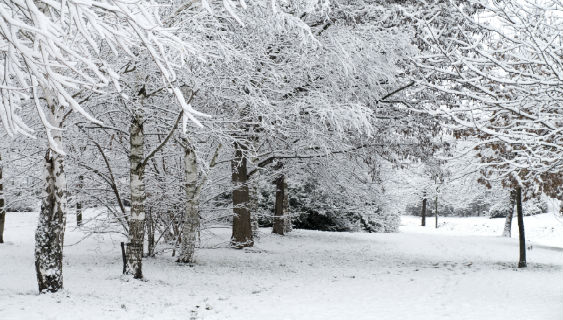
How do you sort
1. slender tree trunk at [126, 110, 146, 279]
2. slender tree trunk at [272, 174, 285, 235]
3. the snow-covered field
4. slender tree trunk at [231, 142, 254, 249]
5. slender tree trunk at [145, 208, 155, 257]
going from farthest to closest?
1. slender tree trunk at [272, 174, 285, 235]
2. slender tree trunk at [231, 142, 254, 249]
3. slender tree trunk at [145, 208, 155, 257]
4. slender tree trunk at [126, 110, 146, 279]
5. the snow-covered field

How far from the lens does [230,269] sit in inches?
459

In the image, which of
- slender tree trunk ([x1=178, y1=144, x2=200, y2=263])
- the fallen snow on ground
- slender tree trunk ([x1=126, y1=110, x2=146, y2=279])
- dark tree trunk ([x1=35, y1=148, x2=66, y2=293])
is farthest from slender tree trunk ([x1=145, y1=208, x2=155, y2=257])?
the fallen snow on ground

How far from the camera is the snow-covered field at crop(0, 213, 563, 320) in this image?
7.44m

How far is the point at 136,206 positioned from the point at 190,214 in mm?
2478

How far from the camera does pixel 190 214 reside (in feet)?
38.4

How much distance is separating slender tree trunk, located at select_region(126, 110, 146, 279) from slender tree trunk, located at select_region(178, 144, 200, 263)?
2.27 m

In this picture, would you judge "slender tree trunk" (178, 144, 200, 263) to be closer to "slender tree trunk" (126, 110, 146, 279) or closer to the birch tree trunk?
"slender tree trunk" (126, 110, 146, 279)

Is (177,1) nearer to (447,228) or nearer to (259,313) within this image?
(259,313)

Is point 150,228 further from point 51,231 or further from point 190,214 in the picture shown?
point 51,231

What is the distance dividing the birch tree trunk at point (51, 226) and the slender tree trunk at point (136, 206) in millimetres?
1740

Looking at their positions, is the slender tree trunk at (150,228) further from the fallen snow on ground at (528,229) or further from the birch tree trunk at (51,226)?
the fallen snow on ground at (528,229)

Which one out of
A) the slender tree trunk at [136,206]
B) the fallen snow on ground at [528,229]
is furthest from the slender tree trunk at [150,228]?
the fallen snow on ground at [528,229]

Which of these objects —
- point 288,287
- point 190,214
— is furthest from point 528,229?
point 190,214

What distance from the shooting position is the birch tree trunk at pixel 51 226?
7504mm
